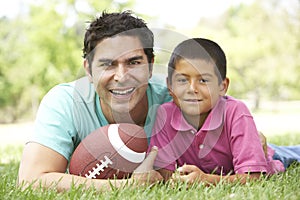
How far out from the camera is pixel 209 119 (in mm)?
3266

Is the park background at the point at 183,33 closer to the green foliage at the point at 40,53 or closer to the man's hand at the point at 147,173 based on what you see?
the green foliage at the point at 40,53

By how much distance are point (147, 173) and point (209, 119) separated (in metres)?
0.63

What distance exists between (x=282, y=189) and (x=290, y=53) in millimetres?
23433

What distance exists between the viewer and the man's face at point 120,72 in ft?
10.5

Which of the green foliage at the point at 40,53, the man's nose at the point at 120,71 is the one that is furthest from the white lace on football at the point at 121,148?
the green foliage at the point at 40,53

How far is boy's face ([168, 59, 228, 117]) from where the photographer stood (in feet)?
10.6

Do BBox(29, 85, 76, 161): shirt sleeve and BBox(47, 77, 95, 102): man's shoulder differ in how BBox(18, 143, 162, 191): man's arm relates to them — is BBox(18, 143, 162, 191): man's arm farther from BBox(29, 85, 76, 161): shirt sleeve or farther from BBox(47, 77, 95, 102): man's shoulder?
BBox(47, 77, 95, 102): man's shoulder

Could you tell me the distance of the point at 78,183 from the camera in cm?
278

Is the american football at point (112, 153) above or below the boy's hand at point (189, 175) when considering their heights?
above

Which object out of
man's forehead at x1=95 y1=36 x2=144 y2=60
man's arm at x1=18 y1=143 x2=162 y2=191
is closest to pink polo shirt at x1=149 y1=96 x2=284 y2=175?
man's arm at x1=18 y1=143 x2=162 y2=191

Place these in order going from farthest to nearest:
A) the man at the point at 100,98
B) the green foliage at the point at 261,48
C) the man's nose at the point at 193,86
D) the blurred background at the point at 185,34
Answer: the green foliage at the point at 261,48 → the blurred background at the point at 185,34 → the man's nose at the point at 193,86 → the man at the point at 100,98

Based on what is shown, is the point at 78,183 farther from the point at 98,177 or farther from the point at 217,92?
the point at 217,92

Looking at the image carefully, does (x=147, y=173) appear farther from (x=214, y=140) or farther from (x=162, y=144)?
(x=214, y=140)

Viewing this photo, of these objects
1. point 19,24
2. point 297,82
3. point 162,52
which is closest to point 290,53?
point 297,82
